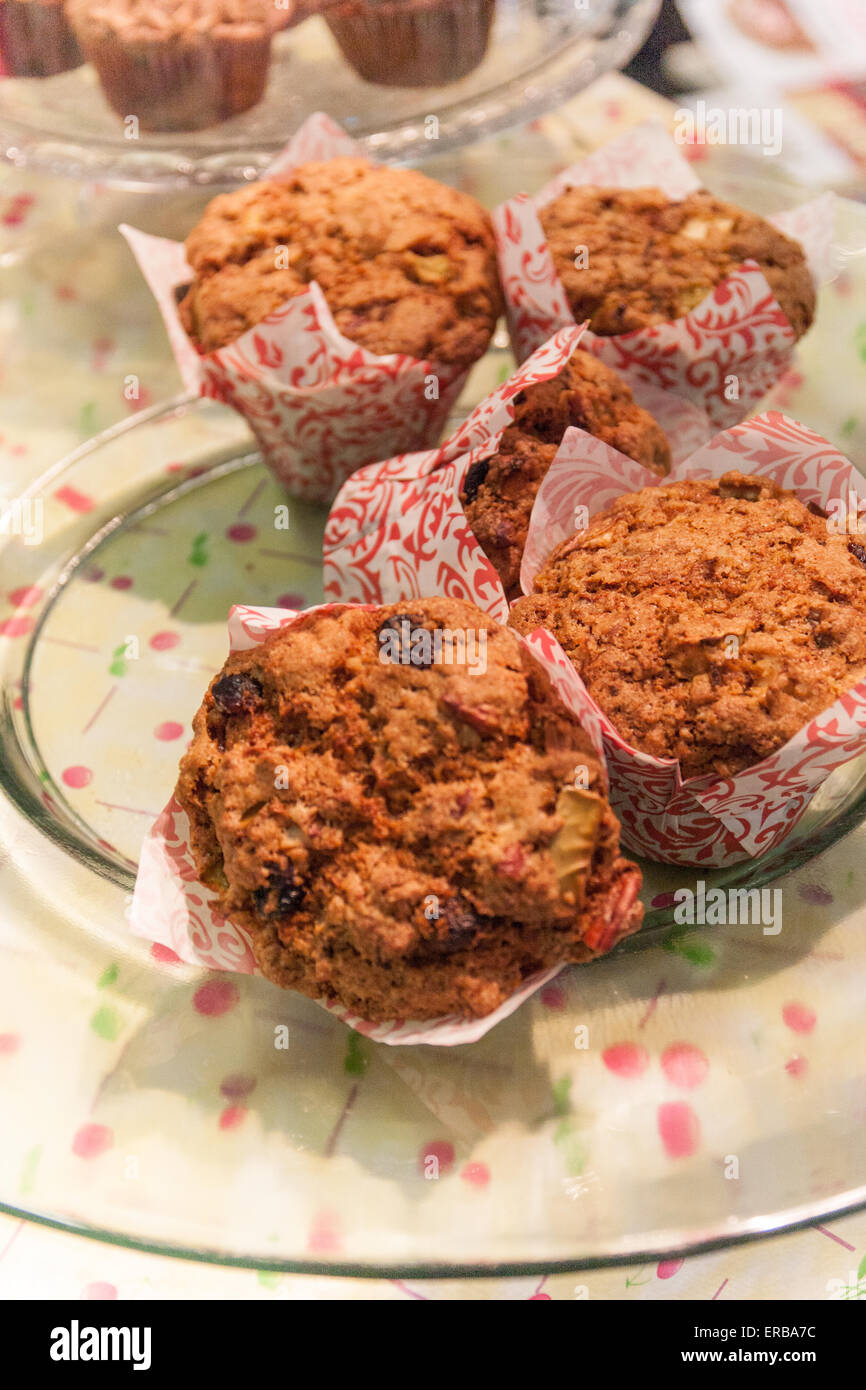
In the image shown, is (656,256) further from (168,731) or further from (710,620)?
(168,731)

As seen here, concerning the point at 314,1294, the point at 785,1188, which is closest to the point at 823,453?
the point at 785,1188

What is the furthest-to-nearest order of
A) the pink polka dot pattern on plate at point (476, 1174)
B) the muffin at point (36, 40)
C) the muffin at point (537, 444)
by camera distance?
the muffin at point (36, 40) → the muffin at point (537, 444) → the pink polka dot pattern on plate at point (476, 1174)

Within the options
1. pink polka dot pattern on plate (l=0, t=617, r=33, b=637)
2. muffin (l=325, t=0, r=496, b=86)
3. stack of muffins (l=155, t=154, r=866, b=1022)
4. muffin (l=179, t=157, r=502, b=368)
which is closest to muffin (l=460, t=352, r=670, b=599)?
stack of muffins (l=155, t=154, r=866, b=1022)

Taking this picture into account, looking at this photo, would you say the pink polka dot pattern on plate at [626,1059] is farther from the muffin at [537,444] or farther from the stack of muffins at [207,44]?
the stack of muffins at [207,44]

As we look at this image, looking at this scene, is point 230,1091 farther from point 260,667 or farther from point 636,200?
point 636,200

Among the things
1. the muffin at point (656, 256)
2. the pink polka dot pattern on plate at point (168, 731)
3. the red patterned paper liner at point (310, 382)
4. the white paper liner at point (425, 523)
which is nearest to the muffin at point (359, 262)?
the red patterned paper liner at point (310, 382)

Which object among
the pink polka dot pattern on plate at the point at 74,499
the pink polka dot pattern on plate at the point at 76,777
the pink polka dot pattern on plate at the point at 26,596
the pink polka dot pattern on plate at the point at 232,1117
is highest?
the pink polka dot pattern on plate at the point at 74,499

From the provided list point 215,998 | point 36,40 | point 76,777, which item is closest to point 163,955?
point 215,998

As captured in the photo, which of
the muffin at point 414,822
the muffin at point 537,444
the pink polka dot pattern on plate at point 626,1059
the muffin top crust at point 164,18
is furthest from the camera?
the muffin top crust at point 164,18
